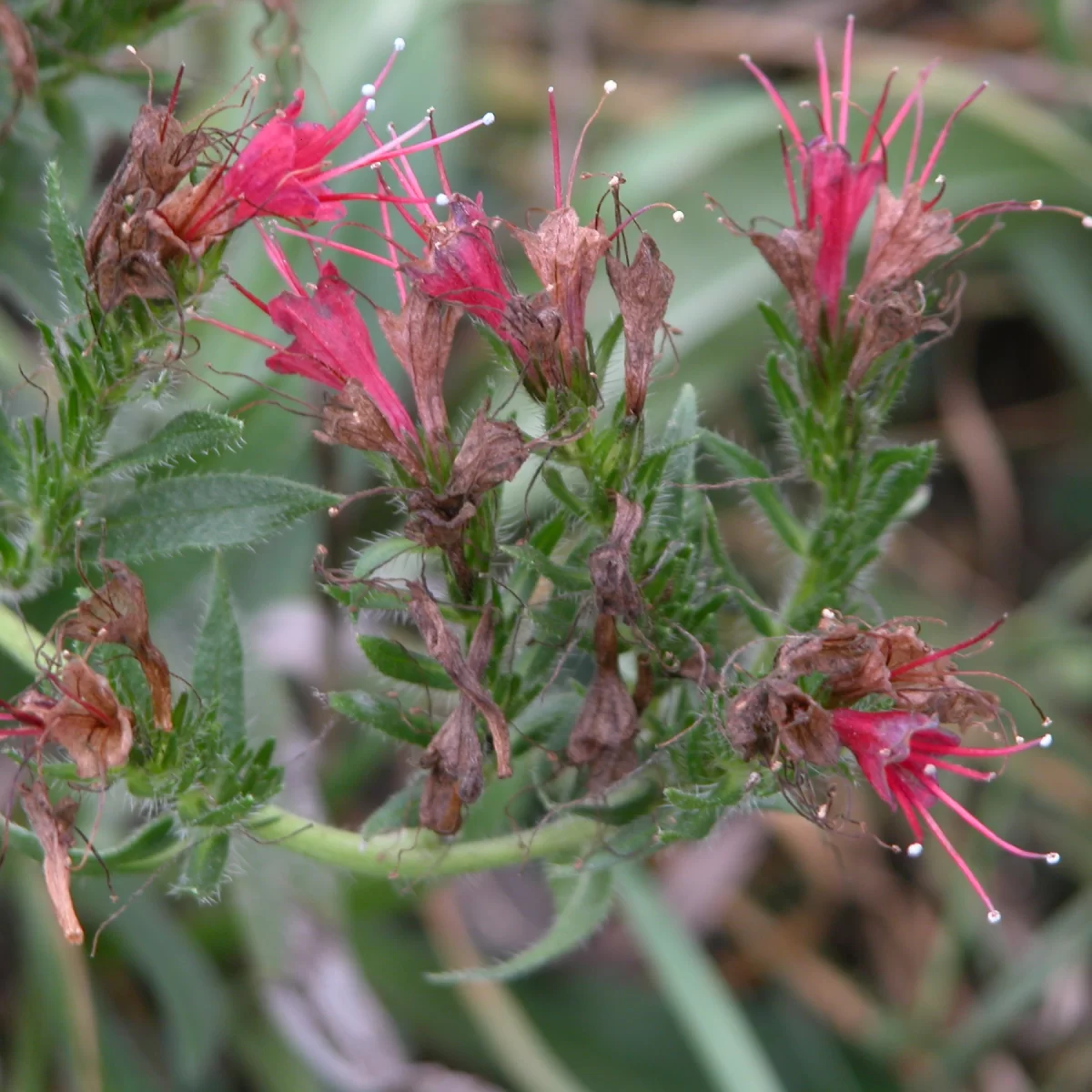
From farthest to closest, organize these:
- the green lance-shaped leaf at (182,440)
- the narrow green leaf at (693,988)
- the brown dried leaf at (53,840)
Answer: the narrow green leaf at (693,988)
the green lance-shaped leaf at (182,440)
the brown dried leaf at (53,840)

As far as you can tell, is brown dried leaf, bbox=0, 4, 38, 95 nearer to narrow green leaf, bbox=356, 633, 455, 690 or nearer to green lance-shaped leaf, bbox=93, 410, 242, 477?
green lance-shaped leaf, bbox=93, 410, 242, 477

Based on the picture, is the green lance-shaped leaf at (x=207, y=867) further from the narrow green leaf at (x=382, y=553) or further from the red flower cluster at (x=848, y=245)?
the red flower cluster at (x=848, y=245)

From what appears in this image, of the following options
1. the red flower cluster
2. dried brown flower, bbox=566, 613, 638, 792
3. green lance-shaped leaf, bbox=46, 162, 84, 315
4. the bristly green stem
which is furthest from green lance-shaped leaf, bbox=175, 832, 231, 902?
the red flower cluster

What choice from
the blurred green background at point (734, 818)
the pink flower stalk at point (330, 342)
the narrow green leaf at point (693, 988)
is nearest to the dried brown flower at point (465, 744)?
the pink flower stalk at point (330, 342)

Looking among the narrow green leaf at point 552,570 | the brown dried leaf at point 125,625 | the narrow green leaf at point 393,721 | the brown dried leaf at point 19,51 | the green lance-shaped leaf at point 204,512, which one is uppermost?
the brown dried leaf at point 19,51

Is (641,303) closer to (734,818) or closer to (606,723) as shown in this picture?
(606,723)

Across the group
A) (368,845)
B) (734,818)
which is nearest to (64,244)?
(368,845)
